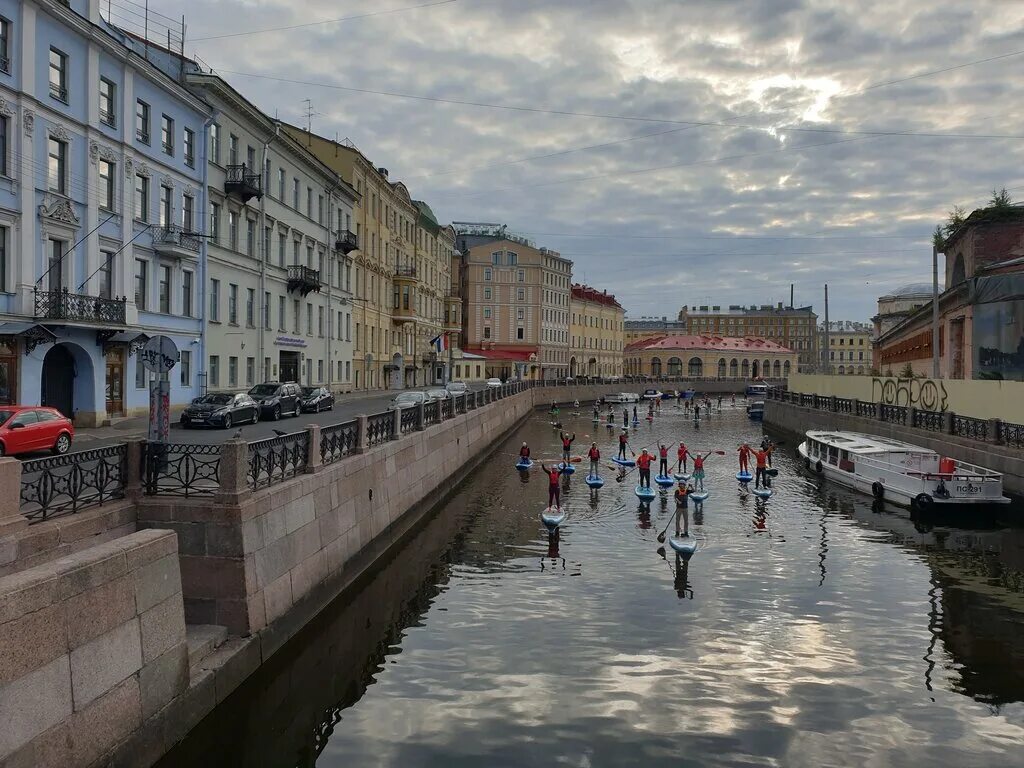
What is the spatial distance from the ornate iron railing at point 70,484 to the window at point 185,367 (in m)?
23.3

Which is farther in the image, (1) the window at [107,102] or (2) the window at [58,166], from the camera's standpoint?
(1) the window at [107,102]

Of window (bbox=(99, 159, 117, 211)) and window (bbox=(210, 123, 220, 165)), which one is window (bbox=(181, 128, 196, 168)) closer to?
window (bbox=(210, 123, 220, 165))

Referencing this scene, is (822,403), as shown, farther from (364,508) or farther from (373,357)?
(364,508)

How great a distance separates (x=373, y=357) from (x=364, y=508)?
46093 mm

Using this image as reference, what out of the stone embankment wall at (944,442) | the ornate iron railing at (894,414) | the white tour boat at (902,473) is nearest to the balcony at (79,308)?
the white tour boat at (902,473)

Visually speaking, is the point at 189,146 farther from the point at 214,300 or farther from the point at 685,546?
the point at 685,546

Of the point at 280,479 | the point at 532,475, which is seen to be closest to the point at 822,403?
the point at 532,475

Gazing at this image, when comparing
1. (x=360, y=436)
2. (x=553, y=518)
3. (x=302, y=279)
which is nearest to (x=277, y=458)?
(x=360, y=436)

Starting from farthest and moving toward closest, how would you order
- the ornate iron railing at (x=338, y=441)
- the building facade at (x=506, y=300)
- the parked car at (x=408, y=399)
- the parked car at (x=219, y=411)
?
1. the building facade at (x=506, y=300)
2. the parked car at (x=408, y=399)
3. the parked car at (x=219, y=411)
4. the ornate iron railing at (x=338, y=441)

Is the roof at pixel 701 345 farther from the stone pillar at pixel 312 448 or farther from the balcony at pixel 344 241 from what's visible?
the stone pillar at pixel 312 448

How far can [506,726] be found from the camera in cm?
1079

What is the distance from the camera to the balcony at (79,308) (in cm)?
2475

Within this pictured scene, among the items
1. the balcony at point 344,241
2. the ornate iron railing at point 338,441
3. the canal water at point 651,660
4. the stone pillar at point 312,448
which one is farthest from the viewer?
the balcony at point 344,241

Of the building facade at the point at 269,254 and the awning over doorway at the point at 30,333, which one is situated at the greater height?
the building facade at the point at 269,254
